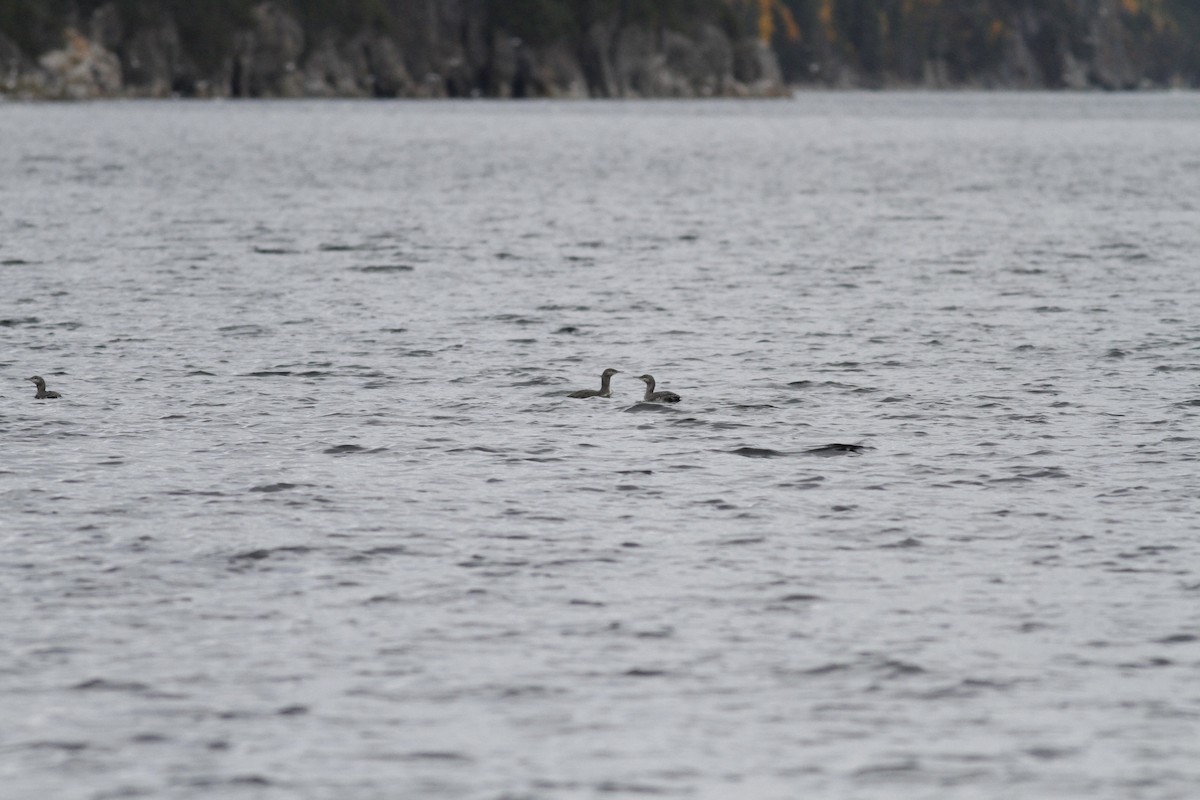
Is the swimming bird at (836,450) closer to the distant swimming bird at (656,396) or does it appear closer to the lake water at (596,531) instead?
the lake water at (596,531)

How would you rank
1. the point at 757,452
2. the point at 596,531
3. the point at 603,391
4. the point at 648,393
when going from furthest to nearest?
1. the point at 603,391
2. the point at 648,393
3. the point at 757,452
4. the point at 596,531

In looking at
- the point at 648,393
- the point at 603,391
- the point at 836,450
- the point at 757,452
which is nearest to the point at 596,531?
the point at 757,452

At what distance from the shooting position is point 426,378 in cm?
2944

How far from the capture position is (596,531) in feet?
63.9

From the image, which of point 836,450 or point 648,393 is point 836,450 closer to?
point 836,450

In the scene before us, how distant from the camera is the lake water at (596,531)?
1341cm

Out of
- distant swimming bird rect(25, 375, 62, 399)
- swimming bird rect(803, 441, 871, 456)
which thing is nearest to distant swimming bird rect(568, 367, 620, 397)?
swimming bird rect(803, 441, 871, 456)

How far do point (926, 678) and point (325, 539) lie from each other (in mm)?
6956

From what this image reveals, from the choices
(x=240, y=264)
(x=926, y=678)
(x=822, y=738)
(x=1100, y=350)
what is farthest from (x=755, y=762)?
(x=240, y=264)

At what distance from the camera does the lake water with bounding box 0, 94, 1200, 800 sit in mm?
13414

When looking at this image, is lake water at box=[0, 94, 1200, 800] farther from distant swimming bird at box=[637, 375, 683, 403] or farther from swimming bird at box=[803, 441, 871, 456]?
distant swimming bird at box=[637, 375, 683, 403]

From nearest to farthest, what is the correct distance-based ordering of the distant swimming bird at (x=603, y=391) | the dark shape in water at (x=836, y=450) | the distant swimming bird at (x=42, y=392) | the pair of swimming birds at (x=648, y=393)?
the dark shape in water at (x=836, y=450) < the distant swimming bird at (x=42, y=392) < the pair of swimming birds at (x=648, y=393) < the distant swimming bird at (x=603, y=391)

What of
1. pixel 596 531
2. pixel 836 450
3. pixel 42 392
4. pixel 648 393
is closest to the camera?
pixel 596 531

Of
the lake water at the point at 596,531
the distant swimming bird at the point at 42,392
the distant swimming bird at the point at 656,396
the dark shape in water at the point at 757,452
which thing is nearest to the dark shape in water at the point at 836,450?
the lake water at the point at 596,531
